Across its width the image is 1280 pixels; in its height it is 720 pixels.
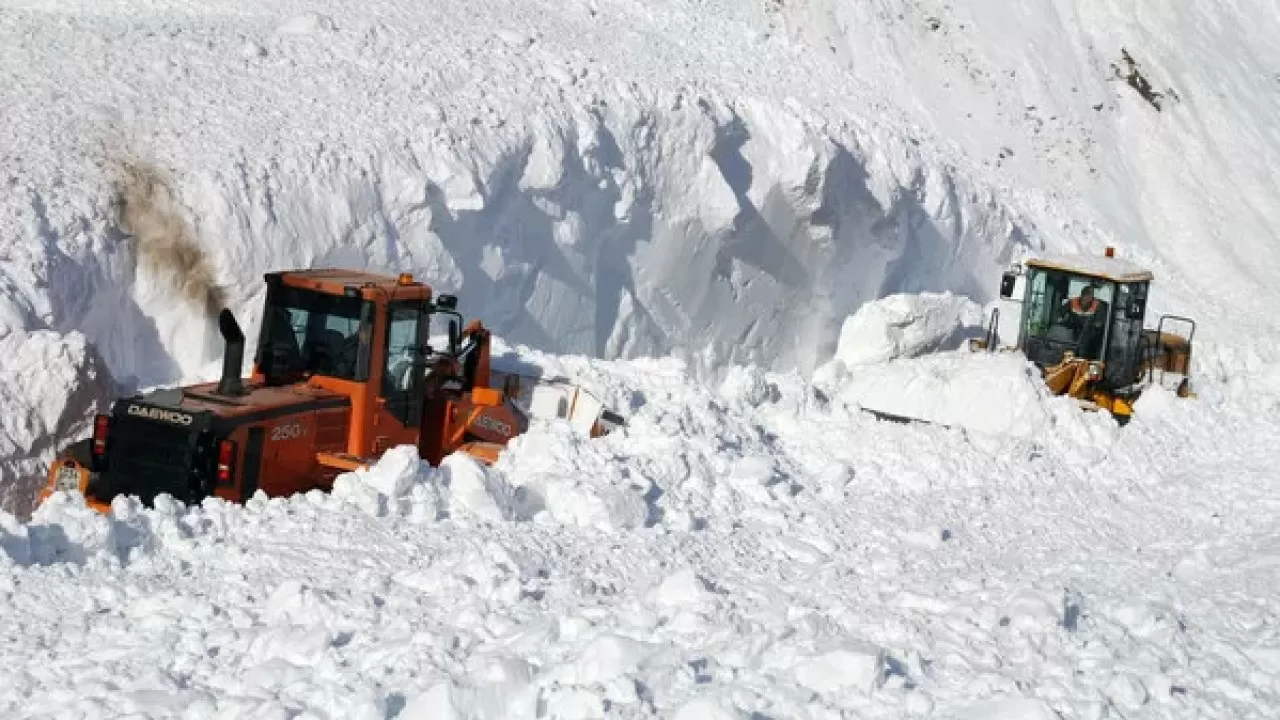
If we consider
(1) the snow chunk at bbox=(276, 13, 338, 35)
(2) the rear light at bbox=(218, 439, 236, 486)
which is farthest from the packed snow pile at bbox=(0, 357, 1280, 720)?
(1) the snow chunk at bbox=(276, 13, 338, 35)

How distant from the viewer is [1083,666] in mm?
8438

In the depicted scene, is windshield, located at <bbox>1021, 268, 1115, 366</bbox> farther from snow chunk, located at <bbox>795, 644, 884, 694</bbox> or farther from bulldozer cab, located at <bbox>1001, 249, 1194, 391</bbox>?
snow chunk, located at <bbox>795, 644, 884, 694</bbox>

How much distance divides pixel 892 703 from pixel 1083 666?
136 cm

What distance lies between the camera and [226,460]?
995cm

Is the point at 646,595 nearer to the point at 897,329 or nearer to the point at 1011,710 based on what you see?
the point at 1011,710

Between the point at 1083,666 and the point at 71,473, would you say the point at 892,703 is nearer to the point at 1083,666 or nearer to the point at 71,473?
the point at 1083,666

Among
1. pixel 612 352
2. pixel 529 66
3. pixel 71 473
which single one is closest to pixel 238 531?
pixel 71 473

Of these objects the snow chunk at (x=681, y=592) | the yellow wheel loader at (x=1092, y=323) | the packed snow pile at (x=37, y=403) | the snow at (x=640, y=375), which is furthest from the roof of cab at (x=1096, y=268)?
the packed snow pile at (x=37, y=403)

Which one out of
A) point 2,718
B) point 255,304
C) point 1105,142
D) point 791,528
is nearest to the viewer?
point 2,718

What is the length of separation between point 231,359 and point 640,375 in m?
4.80

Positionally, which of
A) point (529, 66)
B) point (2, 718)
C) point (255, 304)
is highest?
point (529, 66)

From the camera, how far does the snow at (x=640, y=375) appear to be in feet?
26.3

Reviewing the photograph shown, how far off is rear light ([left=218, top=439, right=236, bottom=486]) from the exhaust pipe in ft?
2.21

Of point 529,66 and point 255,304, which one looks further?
point 529,66
